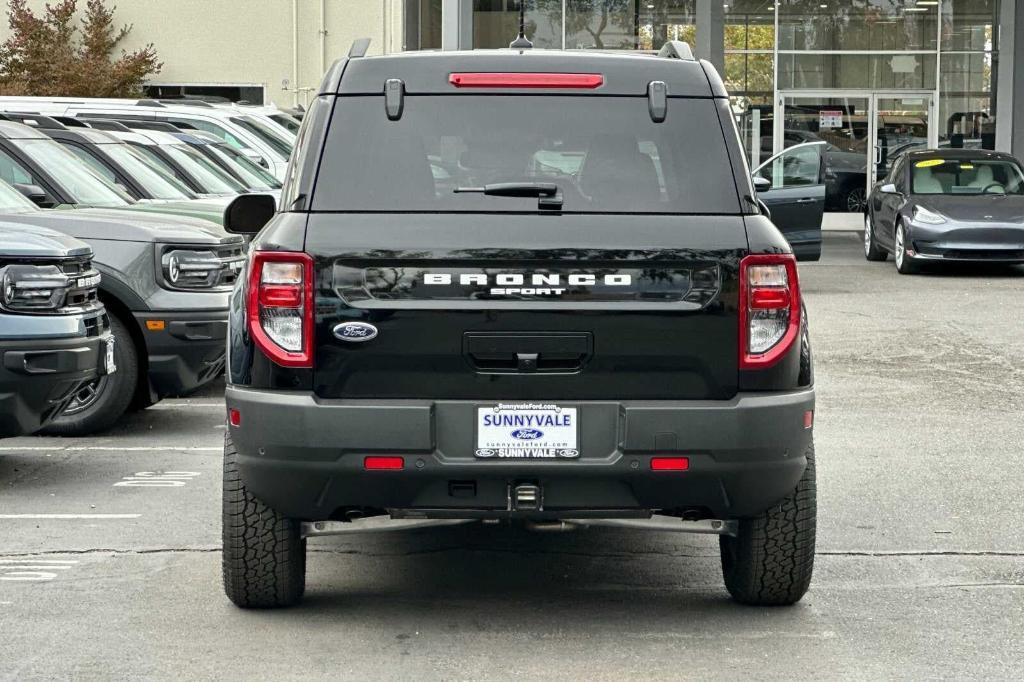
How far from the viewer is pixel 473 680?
16.6 ft

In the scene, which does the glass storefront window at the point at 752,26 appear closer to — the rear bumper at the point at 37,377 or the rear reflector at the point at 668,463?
the rear bumper at the point at 37,377

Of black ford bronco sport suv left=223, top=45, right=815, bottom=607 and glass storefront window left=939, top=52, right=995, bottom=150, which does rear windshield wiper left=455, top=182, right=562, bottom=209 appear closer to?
black ford bronco sport suv left=223, top=45, right=815, bottom=607

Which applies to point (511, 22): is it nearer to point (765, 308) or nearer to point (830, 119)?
point (830, 119)

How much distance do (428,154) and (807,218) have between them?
14120 millimetres

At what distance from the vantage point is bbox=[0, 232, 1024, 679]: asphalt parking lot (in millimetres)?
5289

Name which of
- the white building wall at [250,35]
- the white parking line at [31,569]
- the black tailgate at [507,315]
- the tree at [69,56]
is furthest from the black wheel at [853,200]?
the black tailgate at [507,315]

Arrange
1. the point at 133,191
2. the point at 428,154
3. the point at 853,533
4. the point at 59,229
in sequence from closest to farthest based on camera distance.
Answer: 1. the point at 428,154
2. the point at 853,533
3. the point at 59,229
4. the point at 133,191

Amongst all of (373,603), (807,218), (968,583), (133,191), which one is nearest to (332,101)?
(373,603)

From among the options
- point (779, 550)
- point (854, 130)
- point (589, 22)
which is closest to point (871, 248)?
point (854, 130)

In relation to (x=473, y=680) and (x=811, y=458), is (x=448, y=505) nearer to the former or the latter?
(x=473, y=680)

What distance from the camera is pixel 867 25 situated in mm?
31922

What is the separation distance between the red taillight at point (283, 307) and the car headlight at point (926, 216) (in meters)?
16.3

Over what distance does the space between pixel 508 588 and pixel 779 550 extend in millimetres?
1062

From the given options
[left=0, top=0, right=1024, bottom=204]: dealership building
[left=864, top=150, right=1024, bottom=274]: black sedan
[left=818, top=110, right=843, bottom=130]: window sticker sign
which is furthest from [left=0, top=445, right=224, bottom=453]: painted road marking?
[left=818, top=110, right=843, bottom=130]: window sticker sign
